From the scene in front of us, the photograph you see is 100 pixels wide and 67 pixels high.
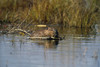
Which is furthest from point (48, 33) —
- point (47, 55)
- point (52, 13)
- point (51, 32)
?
point (52, 13)

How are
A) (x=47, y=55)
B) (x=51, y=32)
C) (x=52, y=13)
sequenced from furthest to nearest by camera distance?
(x=52, y=13) < (x=51, y=32) < (x=47, y=55)

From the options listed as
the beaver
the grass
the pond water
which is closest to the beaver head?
the beaver

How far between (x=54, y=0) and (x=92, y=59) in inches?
497

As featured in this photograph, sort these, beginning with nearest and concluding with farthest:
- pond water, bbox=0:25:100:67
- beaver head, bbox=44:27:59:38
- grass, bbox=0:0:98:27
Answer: pond water, bbox=0:25:100:67, beaver head, bbox=44:27:59:38, grass, bbox=0:0:98:27

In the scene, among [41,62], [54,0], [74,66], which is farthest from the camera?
[54,0]

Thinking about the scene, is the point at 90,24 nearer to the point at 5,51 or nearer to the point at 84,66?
the point at 5,51

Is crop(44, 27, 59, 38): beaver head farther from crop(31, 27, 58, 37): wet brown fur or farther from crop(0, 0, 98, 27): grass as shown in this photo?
crop(0, 0, 98, 27): grass

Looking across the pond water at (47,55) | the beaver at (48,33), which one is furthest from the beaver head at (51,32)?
the pond water at (47,55)

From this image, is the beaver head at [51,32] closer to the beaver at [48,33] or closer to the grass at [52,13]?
the beaver at [48,33]

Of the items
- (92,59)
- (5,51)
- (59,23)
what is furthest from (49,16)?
(92,59)

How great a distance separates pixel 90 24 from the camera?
18828mm

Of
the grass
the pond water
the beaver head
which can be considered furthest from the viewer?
the grass

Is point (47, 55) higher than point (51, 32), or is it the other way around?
point (51, 32)

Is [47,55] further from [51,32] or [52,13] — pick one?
[52,13]
